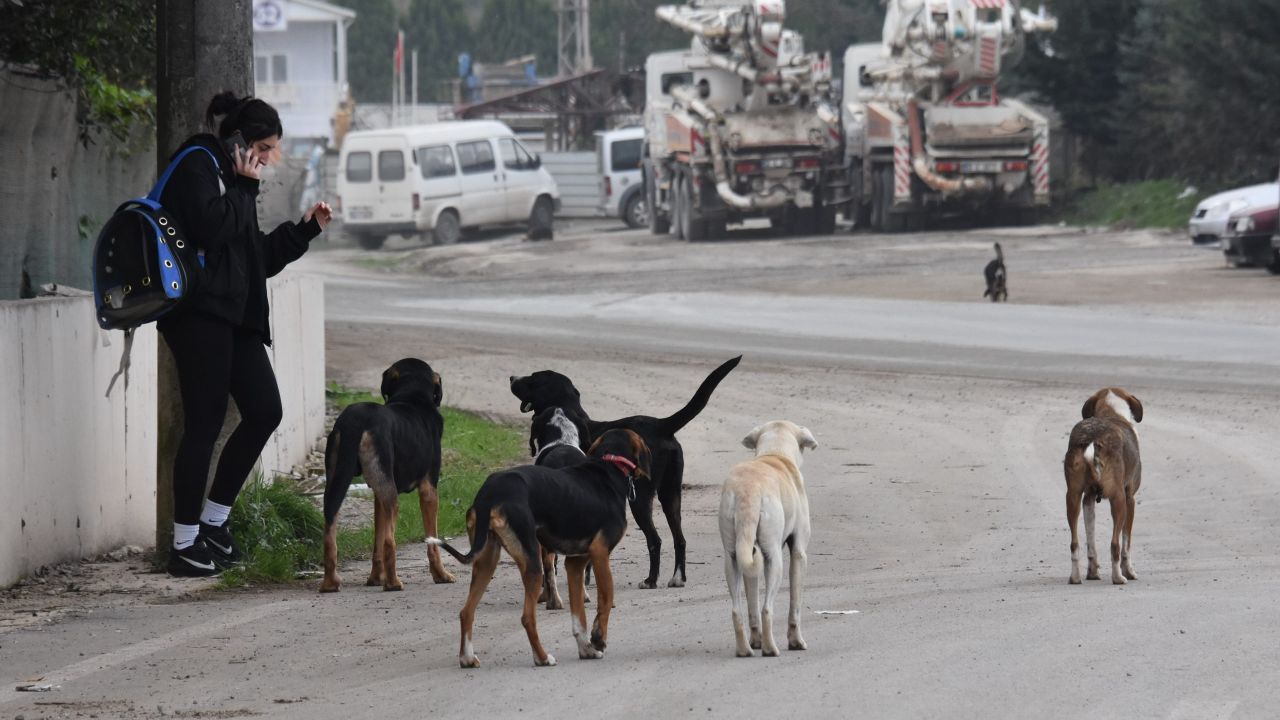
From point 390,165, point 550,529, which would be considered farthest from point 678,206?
point 550,529

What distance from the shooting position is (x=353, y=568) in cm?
857

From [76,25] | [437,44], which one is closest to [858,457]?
[76,25]

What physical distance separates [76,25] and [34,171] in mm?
1797

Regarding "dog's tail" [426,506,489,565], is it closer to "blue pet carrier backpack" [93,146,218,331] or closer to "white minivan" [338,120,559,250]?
"blue pet carrier backpack" [93,146,218,331]

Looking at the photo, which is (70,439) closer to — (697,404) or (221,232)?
(221,232)

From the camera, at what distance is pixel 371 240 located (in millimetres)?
39656

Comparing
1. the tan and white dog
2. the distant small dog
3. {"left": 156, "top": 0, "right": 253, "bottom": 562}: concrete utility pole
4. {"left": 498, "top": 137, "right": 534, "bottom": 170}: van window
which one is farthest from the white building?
the tan and white dog

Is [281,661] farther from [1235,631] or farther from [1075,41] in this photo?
[1075,41]

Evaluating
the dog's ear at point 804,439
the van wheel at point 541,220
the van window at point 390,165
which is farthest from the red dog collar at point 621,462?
the van wheel at point 541,220

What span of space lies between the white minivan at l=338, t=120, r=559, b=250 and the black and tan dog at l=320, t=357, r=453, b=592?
3022 centimetres

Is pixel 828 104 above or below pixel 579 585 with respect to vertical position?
above

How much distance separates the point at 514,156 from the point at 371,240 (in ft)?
11.5

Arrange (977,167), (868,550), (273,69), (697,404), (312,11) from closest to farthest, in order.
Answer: (697,404)
(868,550)
(977,167)
(312,11)
(273,69)

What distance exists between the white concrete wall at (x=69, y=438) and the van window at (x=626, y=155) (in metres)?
34.6
